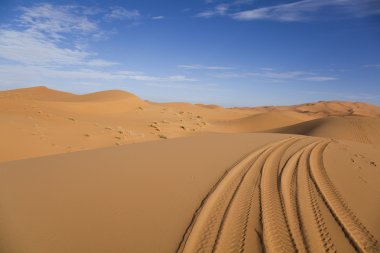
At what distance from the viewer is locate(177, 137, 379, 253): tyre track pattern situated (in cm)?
311

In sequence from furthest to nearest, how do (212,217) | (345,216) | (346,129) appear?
(346,129)
(345,216)
(212,217)

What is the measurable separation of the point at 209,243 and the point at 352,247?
5.70 ft

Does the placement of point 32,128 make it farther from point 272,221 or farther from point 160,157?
point 272,221

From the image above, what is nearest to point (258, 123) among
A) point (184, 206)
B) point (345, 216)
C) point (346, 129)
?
point (346, 129)

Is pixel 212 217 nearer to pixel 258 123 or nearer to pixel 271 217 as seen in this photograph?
pixel 271 217

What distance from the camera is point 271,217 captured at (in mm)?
3783

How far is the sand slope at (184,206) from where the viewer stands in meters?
3.12

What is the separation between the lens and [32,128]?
11469 mm

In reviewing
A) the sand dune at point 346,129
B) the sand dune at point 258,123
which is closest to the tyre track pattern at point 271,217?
the sand dune at point 346,129

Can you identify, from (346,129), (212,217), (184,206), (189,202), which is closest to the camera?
(212,217)

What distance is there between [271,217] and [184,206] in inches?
53.7

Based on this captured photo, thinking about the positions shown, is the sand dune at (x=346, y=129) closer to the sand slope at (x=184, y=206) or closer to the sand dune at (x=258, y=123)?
the sand dune at (x=258, y=123)

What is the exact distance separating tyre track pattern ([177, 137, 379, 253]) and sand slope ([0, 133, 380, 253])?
0.01 m

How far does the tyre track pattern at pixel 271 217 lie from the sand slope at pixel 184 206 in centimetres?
1
